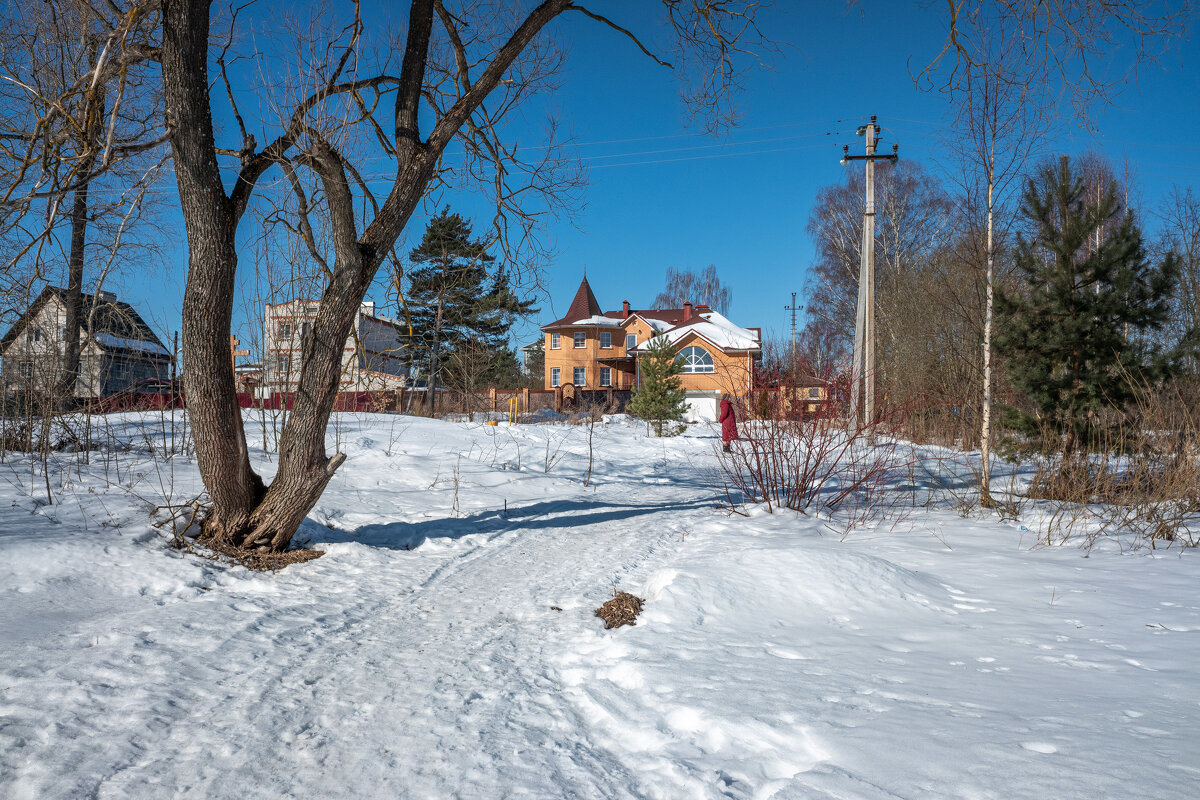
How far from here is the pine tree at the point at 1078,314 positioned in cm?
1012

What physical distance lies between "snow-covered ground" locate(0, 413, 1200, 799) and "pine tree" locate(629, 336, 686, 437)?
1343 centimetres

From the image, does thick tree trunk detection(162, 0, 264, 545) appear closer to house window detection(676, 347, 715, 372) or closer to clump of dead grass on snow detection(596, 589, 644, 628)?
clump of dead grass on snow detection(596, 589, 644, 628)

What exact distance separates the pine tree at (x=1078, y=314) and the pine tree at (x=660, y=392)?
33.9 ft

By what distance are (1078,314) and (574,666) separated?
34.7 ft

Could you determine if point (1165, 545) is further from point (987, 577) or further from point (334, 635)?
point (334, 635)

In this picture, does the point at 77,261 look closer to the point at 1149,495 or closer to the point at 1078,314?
the point at 1149,495

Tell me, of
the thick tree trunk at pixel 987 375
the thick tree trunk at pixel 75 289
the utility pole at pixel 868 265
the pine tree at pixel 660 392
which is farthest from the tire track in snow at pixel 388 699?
the pine tree at pixel 660 392

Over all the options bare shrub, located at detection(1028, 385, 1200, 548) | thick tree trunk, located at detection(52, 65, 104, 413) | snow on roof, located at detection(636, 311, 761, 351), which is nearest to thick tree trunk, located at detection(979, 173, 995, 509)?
bare shrub, located at detection(1028, 385, 1200, 548)

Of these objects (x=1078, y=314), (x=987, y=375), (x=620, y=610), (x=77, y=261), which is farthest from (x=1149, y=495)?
(x=77, y=261)

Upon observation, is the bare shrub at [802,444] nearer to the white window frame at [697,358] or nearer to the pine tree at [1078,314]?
the pine tree at [1078,314]

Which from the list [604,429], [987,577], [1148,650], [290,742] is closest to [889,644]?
[1148,650]

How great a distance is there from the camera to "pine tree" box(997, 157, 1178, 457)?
33.2 feet

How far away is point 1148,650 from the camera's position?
3.42m

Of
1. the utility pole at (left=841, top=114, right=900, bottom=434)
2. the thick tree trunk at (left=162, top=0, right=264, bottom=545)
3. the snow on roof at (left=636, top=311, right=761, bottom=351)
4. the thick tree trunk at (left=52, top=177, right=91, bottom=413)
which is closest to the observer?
the thick tree trunk at (left=162, top=0, right=264, bottom=545)
